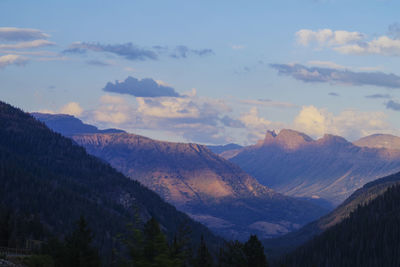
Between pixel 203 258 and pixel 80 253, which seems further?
pixel 203 258

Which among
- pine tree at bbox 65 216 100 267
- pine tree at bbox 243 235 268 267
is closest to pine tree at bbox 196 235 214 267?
pine tree at bbox 243 235 268 267

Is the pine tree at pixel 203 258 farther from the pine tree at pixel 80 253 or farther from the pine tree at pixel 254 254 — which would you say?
the pine tree at pixel 80 253

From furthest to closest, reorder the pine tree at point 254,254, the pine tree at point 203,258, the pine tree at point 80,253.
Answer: the pine tree at point 203,258
the pine tree at point 254,254
the pine tree at point 80,253

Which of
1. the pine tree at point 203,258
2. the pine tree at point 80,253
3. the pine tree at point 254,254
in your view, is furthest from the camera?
the pine tree at point 203,258

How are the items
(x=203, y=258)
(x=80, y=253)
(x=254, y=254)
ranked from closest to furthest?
1. (x=80, y=253)
2. (x=254, y=254)
3. (x=203, y=258)

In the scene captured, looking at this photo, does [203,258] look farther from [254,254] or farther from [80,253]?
[80,253]

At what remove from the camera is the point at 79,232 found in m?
108

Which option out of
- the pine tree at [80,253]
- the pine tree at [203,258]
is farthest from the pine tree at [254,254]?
the pine tree at [80,253]

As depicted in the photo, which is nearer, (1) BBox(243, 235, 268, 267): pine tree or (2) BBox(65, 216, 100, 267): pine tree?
(2) BBox(65, 216, 100, 267): pine tree

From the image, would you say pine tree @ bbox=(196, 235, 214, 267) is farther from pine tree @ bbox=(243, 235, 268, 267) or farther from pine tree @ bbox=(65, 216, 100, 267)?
pine tree @ bbox=(65, 216, 100, 267)

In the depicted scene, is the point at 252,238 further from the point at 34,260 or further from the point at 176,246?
the point at 34,260

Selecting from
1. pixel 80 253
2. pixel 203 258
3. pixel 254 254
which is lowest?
pixel 203 258

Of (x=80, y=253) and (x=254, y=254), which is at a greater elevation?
(x=254, y=254)

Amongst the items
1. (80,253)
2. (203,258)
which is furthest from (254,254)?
(80,253)
